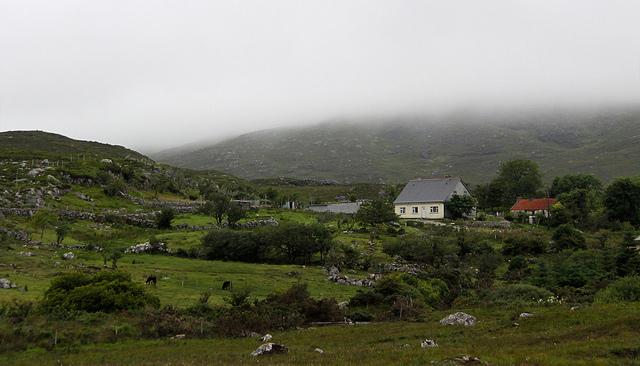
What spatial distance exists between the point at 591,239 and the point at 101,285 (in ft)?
174

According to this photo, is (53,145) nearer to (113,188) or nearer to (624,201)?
(113,188)

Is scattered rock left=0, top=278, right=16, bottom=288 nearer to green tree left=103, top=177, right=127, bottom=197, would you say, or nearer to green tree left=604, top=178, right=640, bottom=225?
green tree left=103, top=177, right=127, bottom=197

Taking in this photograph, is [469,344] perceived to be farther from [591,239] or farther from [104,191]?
[104,191]

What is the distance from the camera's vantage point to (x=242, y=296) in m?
29.3

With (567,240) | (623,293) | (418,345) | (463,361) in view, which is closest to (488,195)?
(567,240)

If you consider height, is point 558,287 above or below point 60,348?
below

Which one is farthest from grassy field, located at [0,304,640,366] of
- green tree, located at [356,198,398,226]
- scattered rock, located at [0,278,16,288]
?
green tree, located at [356,198,398,226]

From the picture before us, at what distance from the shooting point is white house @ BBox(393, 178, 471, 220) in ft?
318

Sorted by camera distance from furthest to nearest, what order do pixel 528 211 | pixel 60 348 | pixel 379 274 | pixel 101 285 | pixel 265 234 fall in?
pixel 528 211, pixel 265 234, pixel 379 274, pixel 101 285, pixel 60 348

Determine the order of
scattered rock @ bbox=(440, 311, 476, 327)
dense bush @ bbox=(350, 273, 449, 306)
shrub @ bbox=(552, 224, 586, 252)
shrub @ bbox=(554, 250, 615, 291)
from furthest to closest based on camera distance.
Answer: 1. shrub @ bbox=(552, 224, 586, 252)
2. shrub @ bbox=(554, 250, 615, 291)
3. dense bush @ bbox=(350, 273, 449, 306)
4. scattered rock @ bbox=(440, 311, 476, 327)

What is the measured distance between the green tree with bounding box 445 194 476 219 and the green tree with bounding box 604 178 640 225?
2458 centimetres

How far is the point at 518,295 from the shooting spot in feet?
112

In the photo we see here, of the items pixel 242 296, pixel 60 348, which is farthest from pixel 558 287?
pixel 60 348

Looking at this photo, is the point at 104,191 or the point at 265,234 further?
the point at 104,191
